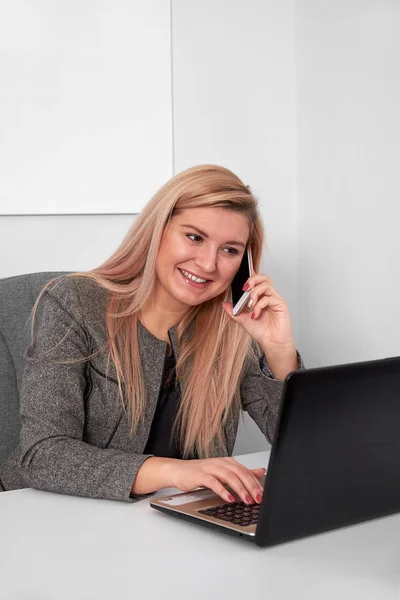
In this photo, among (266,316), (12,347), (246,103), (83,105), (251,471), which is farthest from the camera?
(246,103)

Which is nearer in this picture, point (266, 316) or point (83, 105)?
point (266, 316)

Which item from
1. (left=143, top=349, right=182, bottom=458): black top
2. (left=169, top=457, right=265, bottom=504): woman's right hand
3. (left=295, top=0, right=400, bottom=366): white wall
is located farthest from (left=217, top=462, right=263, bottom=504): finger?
(left=295, top=0, right=400, bottom=366): white wall

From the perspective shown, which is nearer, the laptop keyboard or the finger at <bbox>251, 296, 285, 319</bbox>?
Result: the laptop keyboard

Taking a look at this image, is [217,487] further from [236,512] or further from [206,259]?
[206,259]

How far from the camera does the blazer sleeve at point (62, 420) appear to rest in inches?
51.9

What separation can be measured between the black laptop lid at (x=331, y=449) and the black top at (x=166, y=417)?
66 cm

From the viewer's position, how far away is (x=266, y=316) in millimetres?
1751

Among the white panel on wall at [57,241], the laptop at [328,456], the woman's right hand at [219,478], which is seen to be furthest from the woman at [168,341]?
the white panel on wall at [57,241]

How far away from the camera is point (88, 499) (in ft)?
4.28

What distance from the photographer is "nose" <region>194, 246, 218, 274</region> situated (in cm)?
164

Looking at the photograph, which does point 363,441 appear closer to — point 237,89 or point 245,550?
point 245,550

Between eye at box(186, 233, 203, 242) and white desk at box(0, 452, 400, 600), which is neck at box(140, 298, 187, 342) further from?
white desk at box(0, 452, 400, 600)

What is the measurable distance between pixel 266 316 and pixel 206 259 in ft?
0.66

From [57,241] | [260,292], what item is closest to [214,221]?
[260,292]
